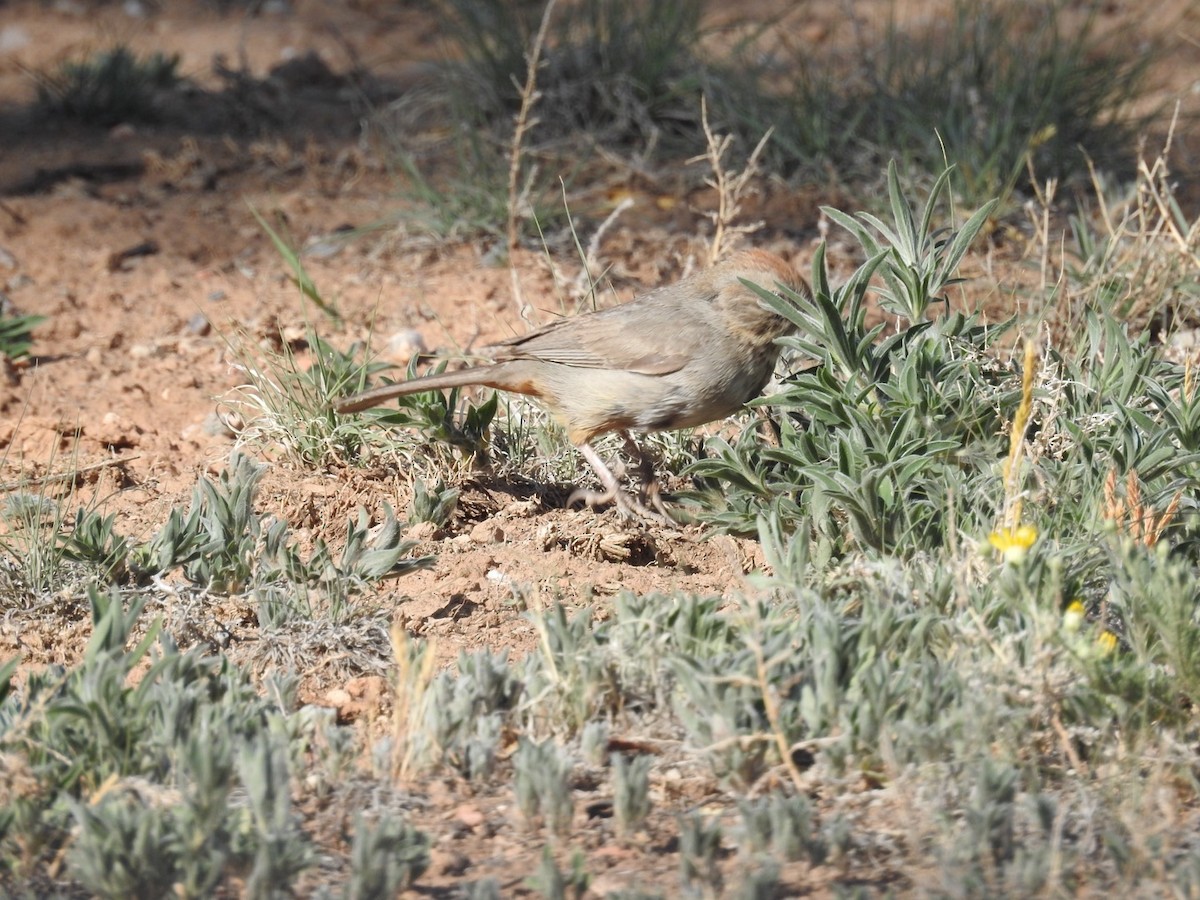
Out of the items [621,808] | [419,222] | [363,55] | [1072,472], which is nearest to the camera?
[621,808]

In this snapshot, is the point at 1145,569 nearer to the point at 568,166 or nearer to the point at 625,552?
the point at 625,552

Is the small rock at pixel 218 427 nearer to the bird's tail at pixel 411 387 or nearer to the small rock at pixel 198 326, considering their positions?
the bird's tail at pixel 411 387

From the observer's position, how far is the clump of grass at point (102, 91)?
25.8ft

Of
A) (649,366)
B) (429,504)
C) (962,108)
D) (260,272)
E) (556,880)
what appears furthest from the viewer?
(962,108)

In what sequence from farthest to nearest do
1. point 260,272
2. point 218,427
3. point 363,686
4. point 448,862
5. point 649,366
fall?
point 260,272
point 218,427
point 649,366
point 363,686
point 448,862

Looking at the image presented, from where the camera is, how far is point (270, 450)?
16.6ft

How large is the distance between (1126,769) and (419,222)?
14.8 ft

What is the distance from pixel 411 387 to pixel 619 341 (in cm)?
72

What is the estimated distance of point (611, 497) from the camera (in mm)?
4715

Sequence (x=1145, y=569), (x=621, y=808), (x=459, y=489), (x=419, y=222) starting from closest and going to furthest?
(x=621, y=808) → (x=1145, y=569) → (x=459, y=489) → (x=419, y=222)

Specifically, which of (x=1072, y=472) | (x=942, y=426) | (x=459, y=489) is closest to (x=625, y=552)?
(x=459, y=489)

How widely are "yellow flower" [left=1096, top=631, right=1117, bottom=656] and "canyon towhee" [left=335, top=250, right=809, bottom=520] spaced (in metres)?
1.66

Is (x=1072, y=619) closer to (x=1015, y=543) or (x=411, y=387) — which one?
(x=1015, y=543)

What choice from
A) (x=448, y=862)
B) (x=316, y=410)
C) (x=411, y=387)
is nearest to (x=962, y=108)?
(x=411, y=387)
